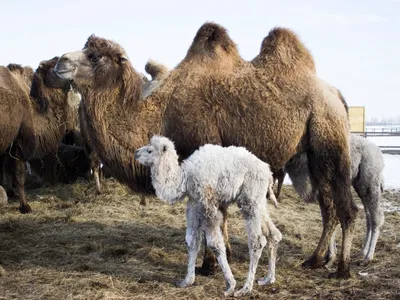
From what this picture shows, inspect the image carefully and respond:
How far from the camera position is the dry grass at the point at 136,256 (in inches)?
209

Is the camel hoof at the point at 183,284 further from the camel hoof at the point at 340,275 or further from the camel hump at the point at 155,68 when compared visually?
the camel hump at the point at 155,68

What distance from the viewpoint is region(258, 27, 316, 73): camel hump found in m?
6.71

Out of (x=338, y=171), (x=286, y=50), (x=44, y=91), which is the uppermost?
(x=286, y=50)

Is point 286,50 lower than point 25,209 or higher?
higher

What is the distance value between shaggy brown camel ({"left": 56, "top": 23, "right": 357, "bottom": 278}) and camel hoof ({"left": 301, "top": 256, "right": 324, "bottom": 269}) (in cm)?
1

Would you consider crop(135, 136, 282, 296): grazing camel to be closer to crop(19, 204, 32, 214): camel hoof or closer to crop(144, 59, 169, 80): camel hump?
crop(19, 204, 32, 214): camel hoof

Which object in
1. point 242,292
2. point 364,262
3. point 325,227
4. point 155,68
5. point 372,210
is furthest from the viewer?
point 155,68

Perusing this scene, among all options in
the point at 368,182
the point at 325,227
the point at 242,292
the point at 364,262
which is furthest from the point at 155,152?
the point at 368,182

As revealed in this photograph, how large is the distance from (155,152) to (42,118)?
Answer: 661cm

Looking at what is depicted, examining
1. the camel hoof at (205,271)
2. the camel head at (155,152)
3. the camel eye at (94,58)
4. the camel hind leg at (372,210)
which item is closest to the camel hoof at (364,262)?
the camel hind leg at (372,210)

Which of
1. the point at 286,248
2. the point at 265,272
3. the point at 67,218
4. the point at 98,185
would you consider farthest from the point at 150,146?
the point at 98,185

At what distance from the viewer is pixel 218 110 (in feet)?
20.1

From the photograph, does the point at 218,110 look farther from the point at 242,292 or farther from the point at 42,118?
the point at 42,118

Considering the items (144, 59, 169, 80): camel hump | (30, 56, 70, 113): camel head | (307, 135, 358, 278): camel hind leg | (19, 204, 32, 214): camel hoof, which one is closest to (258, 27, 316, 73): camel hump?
(307, 135, 358, 278): camel hind leg
